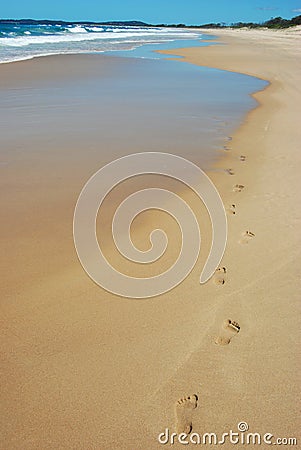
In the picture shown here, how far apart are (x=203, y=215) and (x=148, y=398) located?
1.96 metres

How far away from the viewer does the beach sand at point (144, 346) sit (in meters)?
1.71

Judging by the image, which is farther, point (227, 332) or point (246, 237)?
point (246, 237)

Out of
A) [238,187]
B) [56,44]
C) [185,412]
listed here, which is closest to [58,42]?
[56,44]

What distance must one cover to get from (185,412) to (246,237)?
1.71 meters

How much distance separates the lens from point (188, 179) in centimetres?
431

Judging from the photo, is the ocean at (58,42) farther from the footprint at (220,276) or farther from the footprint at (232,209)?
the footprint at (220,276)

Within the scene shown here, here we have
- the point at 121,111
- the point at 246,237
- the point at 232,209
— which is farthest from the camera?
the point at 121,111

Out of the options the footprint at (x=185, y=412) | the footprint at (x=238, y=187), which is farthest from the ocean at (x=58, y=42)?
the footprint at (x=185, y=412)

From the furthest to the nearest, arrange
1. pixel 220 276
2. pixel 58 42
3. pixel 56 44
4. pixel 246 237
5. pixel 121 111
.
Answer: pixel 58 42, pixel 56 44, pixel 121 111, pixel 246 237, pixel 220 276

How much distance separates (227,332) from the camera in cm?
218

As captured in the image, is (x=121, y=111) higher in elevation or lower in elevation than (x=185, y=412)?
lower

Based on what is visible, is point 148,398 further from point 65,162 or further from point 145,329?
point 65,162

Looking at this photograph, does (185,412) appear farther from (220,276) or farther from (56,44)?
(56,44)

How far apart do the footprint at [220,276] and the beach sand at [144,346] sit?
0.01 m
